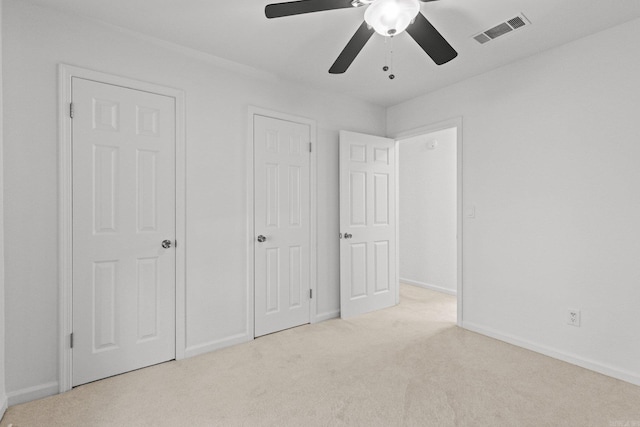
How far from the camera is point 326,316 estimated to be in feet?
11.5

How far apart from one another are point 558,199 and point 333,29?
2.19 m

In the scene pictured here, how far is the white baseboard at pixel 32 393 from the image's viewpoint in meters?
1.97

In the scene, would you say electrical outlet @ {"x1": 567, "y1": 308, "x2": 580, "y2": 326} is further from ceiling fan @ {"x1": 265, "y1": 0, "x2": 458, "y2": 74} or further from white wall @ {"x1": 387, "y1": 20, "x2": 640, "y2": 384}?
ceiling fan @ {"x1": 265, "y1": 0, "x2": 458, "y2": 74}

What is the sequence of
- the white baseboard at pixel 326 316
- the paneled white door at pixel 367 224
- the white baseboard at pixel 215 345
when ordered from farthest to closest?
the paneled white door at pixel 367 224, the white baseboard at pixel 326 316, the white baseboard at pixel 215 345

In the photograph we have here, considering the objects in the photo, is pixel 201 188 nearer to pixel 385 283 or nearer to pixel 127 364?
pixel 127 364

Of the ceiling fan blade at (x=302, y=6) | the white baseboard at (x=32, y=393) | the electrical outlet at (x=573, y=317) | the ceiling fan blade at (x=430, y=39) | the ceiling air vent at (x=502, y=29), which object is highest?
the ceiling air vent at (x=502, y=29)

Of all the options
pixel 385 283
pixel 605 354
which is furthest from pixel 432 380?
pixel 385 283

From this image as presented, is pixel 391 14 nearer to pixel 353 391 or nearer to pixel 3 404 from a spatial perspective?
pixel 353 391

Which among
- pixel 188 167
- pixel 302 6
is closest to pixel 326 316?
pixel 188 167

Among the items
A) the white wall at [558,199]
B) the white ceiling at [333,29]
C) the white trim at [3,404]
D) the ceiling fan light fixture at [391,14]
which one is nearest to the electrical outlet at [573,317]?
the white wall at [558,199]

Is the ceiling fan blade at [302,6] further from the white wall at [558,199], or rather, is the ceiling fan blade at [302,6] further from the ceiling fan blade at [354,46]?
the white wall at [558,199]

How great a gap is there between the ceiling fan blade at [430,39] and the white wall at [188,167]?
1.64 meters

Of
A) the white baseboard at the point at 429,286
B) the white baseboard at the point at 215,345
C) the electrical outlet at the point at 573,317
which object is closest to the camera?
the electrical outlet at the point at 573,317

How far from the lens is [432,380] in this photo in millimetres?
2242
